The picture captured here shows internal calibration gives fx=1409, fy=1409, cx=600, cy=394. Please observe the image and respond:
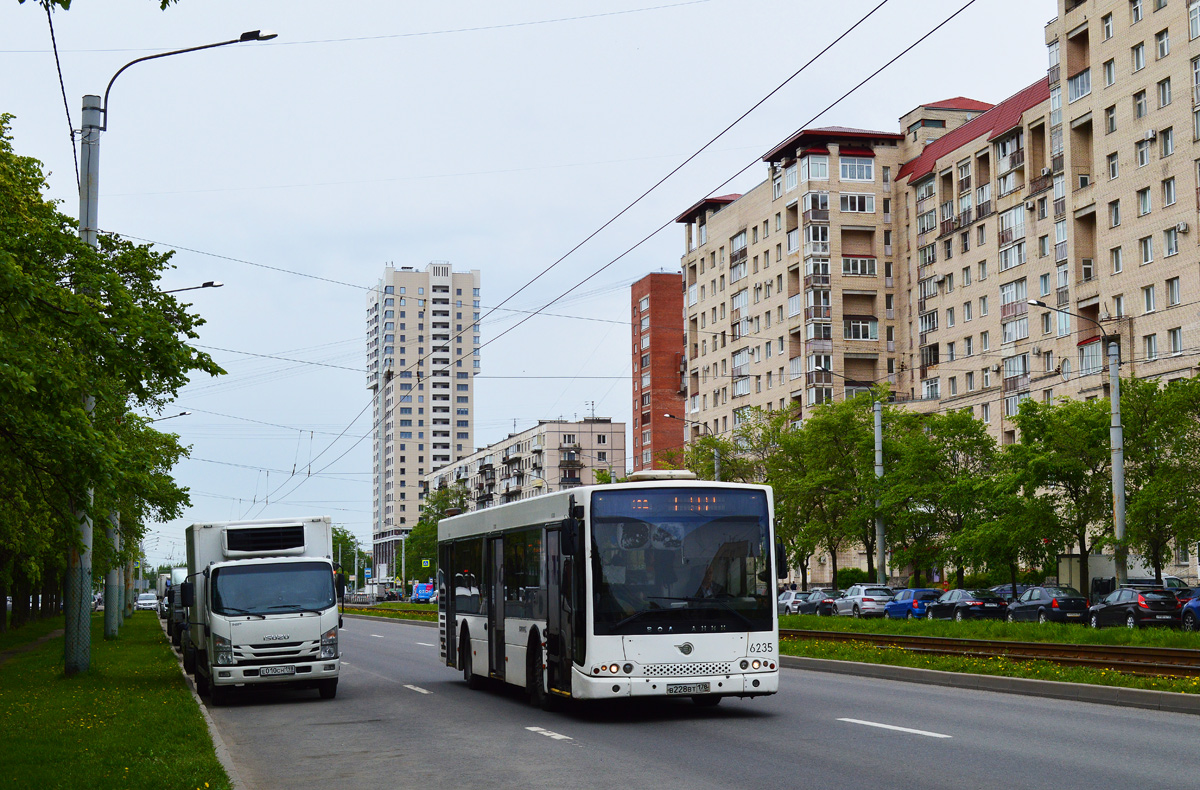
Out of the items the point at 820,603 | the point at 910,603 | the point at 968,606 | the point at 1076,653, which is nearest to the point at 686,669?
the point at 1076,653

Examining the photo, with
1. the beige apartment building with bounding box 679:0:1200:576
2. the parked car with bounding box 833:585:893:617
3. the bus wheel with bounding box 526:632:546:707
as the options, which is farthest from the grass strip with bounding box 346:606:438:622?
the bus wheel with bounding box 526:632:546:707

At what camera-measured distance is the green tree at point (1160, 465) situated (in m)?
42.1

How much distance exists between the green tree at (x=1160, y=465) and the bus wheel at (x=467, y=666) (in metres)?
26.5

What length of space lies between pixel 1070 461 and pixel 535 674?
32.9m

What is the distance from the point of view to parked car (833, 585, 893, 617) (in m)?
52.9

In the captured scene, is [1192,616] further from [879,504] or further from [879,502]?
[879,502]

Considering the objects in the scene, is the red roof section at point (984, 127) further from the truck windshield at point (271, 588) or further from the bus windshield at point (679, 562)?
the bus windshield at point (679, 562)

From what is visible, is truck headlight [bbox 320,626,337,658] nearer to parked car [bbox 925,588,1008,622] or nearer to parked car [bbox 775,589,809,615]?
parked car [bbox 925,588,1008,622]

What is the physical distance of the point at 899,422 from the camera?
6444cm

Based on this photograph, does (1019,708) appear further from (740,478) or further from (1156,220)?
(740,478)

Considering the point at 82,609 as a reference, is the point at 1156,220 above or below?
above

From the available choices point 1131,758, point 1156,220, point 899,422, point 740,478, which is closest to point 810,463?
point 899,422

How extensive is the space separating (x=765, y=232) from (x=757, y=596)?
88436mm

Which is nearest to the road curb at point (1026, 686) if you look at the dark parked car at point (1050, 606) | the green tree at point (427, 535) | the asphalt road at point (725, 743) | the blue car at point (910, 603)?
the asphalt road at point (725, 743)
